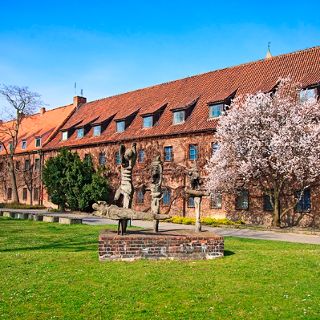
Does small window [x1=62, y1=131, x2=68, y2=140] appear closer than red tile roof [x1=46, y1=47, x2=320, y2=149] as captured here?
No

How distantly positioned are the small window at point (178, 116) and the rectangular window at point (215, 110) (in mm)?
2581

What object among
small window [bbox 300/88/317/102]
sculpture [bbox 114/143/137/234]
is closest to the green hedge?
small window [bbox 300/88/317/102]

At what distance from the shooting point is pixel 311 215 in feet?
83.3

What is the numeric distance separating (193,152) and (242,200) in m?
5.17

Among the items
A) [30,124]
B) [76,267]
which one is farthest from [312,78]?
[30,124]

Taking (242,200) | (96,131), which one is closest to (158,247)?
(242,200)

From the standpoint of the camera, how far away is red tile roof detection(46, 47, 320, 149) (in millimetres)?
29000

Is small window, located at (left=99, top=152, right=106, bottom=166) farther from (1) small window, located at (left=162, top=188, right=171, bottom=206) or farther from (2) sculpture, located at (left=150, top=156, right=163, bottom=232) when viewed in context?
(2) sculpture, located at (left=150, top=156, right=163, bottom=232)

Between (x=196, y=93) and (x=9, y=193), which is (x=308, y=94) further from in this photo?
(x=9, y=193)

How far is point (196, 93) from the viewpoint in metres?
34.2

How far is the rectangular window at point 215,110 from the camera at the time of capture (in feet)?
98.8

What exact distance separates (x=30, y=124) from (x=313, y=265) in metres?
47.5

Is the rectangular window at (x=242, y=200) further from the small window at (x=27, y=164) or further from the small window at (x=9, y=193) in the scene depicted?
the small window at (x=9, y=193)

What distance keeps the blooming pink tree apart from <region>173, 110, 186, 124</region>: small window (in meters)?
6.64
